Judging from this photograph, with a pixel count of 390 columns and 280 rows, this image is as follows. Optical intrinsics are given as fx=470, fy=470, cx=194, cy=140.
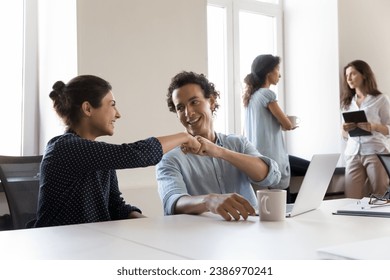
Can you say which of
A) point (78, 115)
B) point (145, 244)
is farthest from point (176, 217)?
point (78, 115)

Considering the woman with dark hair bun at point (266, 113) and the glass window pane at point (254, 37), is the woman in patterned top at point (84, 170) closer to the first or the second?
the woman with dark hair bun at point (266, 113)

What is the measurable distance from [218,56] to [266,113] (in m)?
0.84

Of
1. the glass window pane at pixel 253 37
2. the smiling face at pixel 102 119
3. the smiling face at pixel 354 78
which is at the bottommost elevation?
the smiling face at pixel 102 119

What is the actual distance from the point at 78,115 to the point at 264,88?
1.57m

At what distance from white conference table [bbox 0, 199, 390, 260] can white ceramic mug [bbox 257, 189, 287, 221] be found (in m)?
0.03

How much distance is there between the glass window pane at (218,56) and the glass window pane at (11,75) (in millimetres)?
1470

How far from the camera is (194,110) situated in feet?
6.00

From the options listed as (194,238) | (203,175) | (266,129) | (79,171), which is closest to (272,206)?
(194,238)

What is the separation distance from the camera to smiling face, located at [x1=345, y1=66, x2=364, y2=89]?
140 inches

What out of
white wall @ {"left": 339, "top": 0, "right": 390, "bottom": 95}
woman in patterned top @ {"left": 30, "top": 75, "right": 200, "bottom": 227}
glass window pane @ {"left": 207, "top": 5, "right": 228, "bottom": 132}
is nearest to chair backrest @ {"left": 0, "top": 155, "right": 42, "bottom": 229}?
woman in patterned top @ {"left": 30, "top": 75, "right": 200, "bottom": 227}

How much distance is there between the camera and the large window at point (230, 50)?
11.8 ft

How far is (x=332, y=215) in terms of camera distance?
4.31 feet

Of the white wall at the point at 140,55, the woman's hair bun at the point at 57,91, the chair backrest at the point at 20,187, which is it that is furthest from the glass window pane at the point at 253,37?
the chair backrest at the point at 20,187

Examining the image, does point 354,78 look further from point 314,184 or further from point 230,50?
point 314,184
